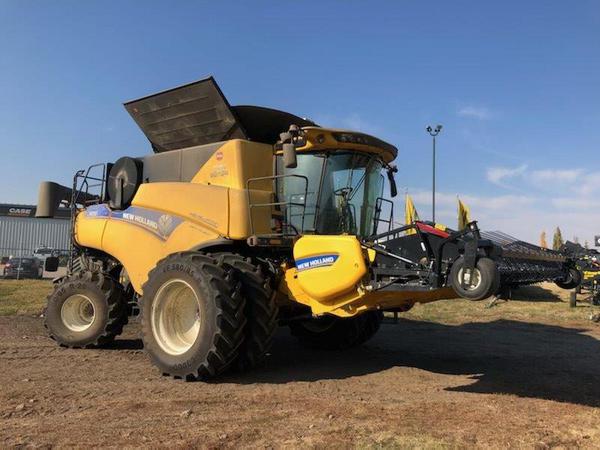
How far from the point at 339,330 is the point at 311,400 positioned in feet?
11.3

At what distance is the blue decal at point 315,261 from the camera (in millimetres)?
6391

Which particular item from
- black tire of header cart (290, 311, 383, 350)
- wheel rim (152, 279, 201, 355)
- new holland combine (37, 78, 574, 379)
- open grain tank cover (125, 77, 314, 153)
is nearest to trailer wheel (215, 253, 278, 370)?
new holland combine (37, 78, 574, 379)

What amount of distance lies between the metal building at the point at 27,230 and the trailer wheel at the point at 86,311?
40.0m

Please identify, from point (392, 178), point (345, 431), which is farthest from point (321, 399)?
point (392, 178)

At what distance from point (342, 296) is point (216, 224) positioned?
1.97m

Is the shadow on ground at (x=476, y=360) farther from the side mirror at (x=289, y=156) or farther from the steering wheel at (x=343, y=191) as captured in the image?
the side mirror at (x=289, y=156)

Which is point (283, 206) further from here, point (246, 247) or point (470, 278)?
point (470, 278)

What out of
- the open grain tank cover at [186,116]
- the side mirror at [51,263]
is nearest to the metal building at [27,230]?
the side mirror at [51,263]

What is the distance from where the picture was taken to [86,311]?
929 centimetres

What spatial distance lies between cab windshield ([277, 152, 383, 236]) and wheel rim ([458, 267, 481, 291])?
1979 mm

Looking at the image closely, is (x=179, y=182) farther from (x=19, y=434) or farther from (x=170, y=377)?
(x=19, y=434)

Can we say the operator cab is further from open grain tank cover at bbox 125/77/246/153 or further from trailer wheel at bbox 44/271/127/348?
trailer wheel at bbox 44/271/127/348

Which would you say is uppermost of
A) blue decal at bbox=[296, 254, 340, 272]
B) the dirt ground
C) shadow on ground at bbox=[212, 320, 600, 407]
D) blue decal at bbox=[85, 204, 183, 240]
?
blue decal at bbox=[85, 204, 183, 240]

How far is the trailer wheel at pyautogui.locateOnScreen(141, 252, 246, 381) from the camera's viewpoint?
6.40m
